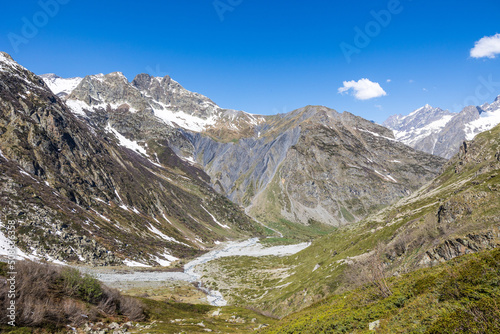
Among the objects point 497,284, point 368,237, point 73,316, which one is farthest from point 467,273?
point 368,237

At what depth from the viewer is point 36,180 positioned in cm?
13575

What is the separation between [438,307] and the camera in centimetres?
1357

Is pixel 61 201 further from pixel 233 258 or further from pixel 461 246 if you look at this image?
pixel 461 246

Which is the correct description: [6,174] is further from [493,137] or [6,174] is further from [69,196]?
[493,137]

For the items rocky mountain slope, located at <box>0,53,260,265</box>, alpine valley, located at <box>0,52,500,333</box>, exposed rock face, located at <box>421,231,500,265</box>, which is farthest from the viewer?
rocky mountain slope, located at <box>0,53,260,265</box>

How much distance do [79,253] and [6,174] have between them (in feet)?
178

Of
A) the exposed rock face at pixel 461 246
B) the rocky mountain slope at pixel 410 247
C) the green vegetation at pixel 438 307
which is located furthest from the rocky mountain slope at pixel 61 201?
the exposed rock face at pixel 461 246

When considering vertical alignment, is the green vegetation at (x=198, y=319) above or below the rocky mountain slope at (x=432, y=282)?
below

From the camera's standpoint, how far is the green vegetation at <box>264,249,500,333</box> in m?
10.2

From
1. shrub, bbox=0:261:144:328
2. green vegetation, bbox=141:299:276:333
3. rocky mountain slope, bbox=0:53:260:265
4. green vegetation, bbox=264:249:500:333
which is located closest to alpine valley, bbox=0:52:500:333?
green vegetation, bbox=264:249:500:333

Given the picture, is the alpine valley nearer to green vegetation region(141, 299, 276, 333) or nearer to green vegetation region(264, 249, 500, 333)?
green vegetation region(264, 249, 500, 333)

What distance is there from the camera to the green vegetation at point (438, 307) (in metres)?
10.2

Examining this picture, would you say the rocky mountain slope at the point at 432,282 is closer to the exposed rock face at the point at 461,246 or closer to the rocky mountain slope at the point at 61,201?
the exposed rock face at the point at 461,246

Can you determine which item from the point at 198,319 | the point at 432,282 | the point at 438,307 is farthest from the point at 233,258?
the point at 438,307
